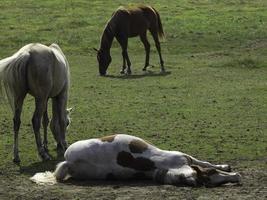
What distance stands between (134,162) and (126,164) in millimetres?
112

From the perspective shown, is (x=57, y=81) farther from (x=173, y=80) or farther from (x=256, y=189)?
(x=173, y=80)

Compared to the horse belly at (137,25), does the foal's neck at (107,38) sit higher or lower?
lower

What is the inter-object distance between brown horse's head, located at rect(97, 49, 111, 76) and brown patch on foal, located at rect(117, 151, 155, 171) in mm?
13873

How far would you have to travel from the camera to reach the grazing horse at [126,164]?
9.30 metres

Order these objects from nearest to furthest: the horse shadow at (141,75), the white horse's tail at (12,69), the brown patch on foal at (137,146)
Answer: the brown patch on foal at (137,146)
the white horse's tail at (12,69)
the horse shadow at (141,75)

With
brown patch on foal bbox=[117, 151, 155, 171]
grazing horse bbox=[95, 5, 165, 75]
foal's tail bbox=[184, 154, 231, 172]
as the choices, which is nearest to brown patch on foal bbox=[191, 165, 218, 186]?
foal's tail bbox=[184, 154, 231, 172]

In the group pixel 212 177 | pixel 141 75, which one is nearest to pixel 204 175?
pixel 212 177

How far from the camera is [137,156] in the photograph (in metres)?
9.53

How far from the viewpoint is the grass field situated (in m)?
9.47

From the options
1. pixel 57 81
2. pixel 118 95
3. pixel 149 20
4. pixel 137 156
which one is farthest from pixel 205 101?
pixel 149 20

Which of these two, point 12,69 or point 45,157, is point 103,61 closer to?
point 45,157

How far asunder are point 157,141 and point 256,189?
11.7ft

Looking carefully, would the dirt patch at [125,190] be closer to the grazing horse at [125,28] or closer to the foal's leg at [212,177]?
the foal's leg at [212,177]

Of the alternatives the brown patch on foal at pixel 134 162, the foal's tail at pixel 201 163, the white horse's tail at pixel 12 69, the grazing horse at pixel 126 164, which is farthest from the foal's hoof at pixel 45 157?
the foal's tail at pixel 201 163
